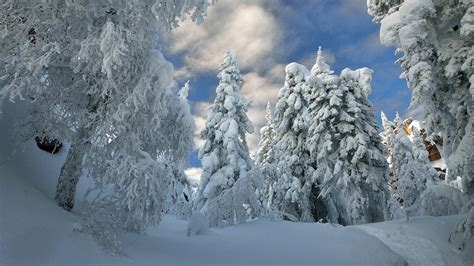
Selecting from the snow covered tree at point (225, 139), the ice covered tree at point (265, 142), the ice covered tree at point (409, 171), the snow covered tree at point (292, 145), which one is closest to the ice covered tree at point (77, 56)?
the snow covered tree at point (225, 139)

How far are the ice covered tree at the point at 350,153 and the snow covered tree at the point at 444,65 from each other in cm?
1119

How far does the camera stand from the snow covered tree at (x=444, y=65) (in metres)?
10.0

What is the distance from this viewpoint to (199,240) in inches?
397

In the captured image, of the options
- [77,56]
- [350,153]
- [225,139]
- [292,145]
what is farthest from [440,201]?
[77,56]

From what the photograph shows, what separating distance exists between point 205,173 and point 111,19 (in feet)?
50.5

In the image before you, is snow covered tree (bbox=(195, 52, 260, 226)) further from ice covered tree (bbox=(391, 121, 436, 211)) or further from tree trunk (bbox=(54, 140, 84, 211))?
ice covered tree (bbox=(391, 121, 436, 211))

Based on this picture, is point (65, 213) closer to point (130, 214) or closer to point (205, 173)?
point (130, 214)

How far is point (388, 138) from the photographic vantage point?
41844mm

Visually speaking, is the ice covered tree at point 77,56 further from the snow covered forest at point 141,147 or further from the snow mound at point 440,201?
the snow mound at point 440,201

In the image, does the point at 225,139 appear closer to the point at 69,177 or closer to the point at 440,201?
the point at 440,201

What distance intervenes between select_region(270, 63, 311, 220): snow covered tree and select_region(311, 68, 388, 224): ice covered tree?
1.47m

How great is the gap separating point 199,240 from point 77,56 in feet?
18.1

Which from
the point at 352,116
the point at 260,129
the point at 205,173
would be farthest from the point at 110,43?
the point at 260,129

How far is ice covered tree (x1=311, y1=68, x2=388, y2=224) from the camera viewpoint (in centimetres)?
2261
